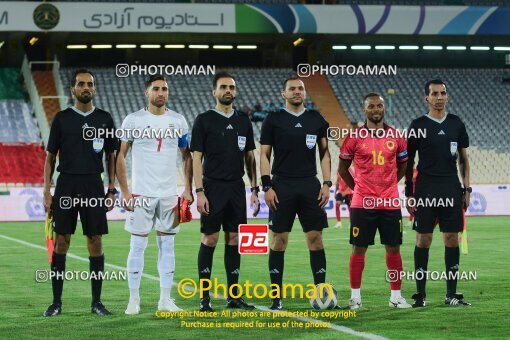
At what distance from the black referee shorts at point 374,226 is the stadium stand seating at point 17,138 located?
24154 millimetres

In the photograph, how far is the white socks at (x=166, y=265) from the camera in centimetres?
980

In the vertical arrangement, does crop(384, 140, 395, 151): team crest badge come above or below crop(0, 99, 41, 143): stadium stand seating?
below

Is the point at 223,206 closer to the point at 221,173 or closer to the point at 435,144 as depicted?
the point at 221,173

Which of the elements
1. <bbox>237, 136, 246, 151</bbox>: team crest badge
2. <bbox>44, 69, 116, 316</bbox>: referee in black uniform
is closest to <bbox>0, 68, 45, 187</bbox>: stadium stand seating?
<bbox>44, 69, 116, 316</bbox>: referee in black uniform

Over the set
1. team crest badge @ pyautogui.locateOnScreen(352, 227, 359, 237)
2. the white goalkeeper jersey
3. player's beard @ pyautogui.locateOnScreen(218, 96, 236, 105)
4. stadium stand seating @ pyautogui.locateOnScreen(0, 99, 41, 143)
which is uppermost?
stadium stand seating @ pyautogui.locateOnScreen(0, 99, 41, 143)

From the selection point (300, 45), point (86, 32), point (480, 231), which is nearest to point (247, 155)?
point (480, 231)

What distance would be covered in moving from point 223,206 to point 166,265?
780 millimetres

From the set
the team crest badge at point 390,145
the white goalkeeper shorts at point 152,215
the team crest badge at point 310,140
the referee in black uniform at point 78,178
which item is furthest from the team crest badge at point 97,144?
the team crest badge at point 390,145

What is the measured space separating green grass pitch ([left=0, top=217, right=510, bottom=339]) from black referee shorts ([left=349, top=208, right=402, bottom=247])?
670mm

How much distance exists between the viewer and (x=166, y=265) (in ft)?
32.3

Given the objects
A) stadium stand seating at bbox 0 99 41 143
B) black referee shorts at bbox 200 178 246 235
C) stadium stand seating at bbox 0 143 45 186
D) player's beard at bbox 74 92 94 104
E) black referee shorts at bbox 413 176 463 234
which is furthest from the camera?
stadium stand seating at bbox 0 99 41 143

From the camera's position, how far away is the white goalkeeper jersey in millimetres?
9781

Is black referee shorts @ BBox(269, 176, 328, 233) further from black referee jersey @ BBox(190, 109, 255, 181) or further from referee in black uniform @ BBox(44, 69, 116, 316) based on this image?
referee in black uniform @ BBox(44, 69, 116, 316)

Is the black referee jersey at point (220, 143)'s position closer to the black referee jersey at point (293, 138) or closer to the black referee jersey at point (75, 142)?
the black referee jersey at point (293, 138)
